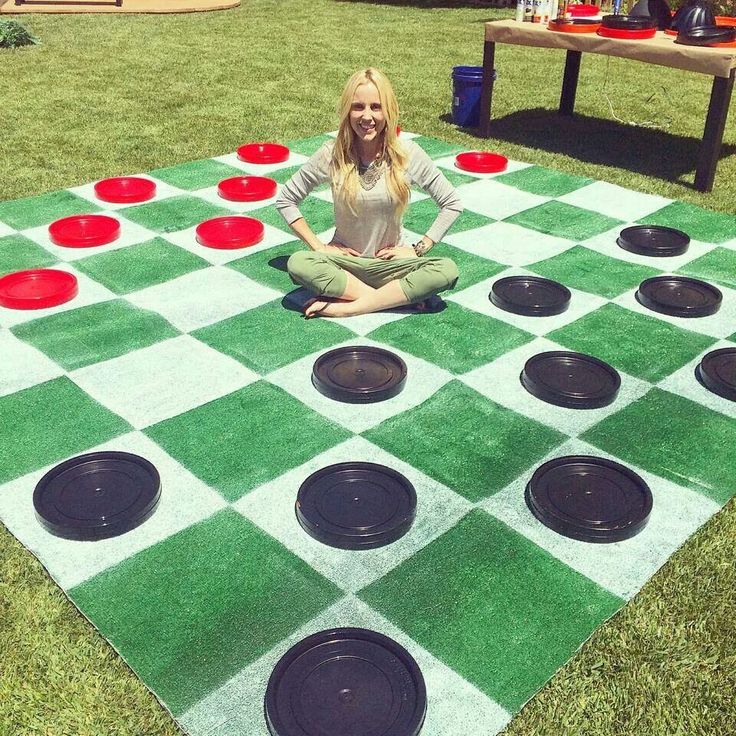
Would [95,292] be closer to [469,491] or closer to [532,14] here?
[469,491]

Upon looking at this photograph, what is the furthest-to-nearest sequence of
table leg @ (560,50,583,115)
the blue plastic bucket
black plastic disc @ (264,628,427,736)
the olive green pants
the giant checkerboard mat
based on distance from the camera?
table leg @ (560,50,583,115)
the blue plastic bucket
the olive green pants
the giant checkerboard mat
black plastic disc @ (264,628,427,736)

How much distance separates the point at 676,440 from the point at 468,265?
5.76ft

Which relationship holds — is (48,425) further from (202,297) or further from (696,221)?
(696,221)

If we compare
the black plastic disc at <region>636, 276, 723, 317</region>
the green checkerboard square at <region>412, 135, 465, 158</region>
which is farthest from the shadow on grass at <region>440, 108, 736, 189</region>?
the black plastic disc at <region>636, 276, 723, 317</region>

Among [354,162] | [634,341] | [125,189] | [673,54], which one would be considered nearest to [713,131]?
[673,54]

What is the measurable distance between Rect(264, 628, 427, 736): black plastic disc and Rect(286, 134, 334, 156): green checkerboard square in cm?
489

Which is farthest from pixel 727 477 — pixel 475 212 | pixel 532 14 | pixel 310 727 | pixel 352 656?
pixel 532 14

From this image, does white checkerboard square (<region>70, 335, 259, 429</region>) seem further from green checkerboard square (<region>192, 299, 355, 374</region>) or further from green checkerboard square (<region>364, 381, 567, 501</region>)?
green checkerboard square (<region>364, 381, 567, 501</region>)

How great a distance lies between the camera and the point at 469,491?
259 centimetres

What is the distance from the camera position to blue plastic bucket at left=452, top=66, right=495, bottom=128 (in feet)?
22.6

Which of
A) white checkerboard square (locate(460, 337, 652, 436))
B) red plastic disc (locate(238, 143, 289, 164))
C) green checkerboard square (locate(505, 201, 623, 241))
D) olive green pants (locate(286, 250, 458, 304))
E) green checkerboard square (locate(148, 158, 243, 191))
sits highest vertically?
olive green pants (locate(286, 250, 458, 304))

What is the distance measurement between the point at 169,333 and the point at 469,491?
1.72 metres

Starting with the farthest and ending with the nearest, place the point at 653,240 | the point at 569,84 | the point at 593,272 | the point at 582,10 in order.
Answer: the point at 569,84 < the point at 582,10 < the point at 653,240 < the point at 593,272

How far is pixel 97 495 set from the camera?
8.11 ft
